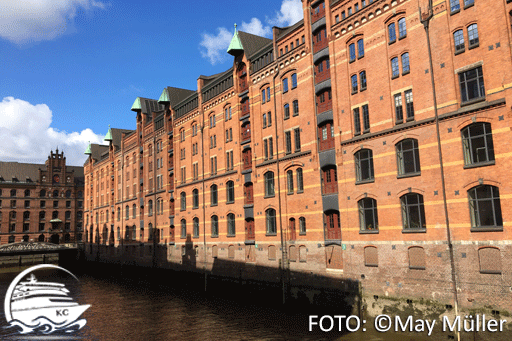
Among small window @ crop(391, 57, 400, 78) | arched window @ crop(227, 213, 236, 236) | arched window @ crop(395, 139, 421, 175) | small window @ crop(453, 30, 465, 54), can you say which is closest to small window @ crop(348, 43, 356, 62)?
small window @ crop(391, 57, 400, 78)

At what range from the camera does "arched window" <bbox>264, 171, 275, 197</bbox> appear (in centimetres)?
3584

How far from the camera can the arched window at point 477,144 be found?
2081cm

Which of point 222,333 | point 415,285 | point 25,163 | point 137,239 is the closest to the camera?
point 415,285

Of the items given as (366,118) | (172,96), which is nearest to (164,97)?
(172,96)

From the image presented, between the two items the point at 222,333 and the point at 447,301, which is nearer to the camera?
the point at 447,301

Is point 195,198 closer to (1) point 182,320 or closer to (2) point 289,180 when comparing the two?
(2) point 289,180

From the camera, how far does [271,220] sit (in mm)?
35594

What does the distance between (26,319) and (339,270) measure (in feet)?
Result: 80.9

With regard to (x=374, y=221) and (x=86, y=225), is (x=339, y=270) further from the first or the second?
(x=86, y=225)

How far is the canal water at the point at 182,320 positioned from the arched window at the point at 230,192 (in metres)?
9.76

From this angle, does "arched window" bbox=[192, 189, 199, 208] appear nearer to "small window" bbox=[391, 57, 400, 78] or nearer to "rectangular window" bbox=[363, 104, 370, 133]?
"rectangular window" bbox=[363, 104, 370, 133]

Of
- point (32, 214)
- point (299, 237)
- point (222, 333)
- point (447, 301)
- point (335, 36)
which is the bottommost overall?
point (222, 333)

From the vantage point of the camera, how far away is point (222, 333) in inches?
985

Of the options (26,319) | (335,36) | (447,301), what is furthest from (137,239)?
(447,301)
